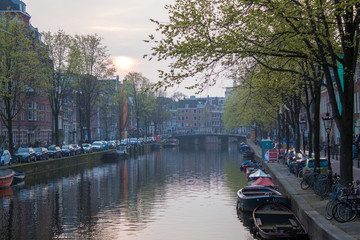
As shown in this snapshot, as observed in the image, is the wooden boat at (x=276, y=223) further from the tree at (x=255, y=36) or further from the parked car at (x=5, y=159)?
the parked car at (x=5, y=159)

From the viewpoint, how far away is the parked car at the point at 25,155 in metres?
50.1

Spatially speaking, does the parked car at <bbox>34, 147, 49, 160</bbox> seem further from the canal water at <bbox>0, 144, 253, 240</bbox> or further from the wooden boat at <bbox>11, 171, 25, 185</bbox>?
the wooden boat at <bbox>11, 171, 25, 185</bbox>

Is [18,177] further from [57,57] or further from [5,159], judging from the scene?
[57,57]

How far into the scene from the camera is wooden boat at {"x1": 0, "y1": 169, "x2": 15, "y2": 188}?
37.8 m

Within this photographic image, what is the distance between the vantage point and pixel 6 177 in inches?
1496

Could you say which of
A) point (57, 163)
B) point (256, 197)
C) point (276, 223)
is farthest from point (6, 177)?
point (276, 223)

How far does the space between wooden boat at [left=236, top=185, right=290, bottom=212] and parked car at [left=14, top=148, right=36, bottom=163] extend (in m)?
28.5

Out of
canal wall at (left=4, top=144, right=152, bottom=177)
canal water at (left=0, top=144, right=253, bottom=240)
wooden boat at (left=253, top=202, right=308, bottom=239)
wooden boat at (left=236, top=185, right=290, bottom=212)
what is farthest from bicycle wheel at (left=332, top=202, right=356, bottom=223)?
canal wall at (left=4, top=144, right=152, bottom=177)

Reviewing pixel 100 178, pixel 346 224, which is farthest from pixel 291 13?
pixel 100 178

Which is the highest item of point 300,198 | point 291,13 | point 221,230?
point 291,13

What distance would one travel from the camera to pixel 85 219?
88.4 feet

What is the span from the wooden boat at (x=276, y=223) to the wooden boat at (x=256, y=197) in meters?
1.77

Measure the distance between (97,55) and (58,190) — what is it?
33.3 m

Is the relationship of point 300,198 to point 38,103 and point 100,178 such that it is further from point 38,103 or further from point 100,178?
point 38,103
